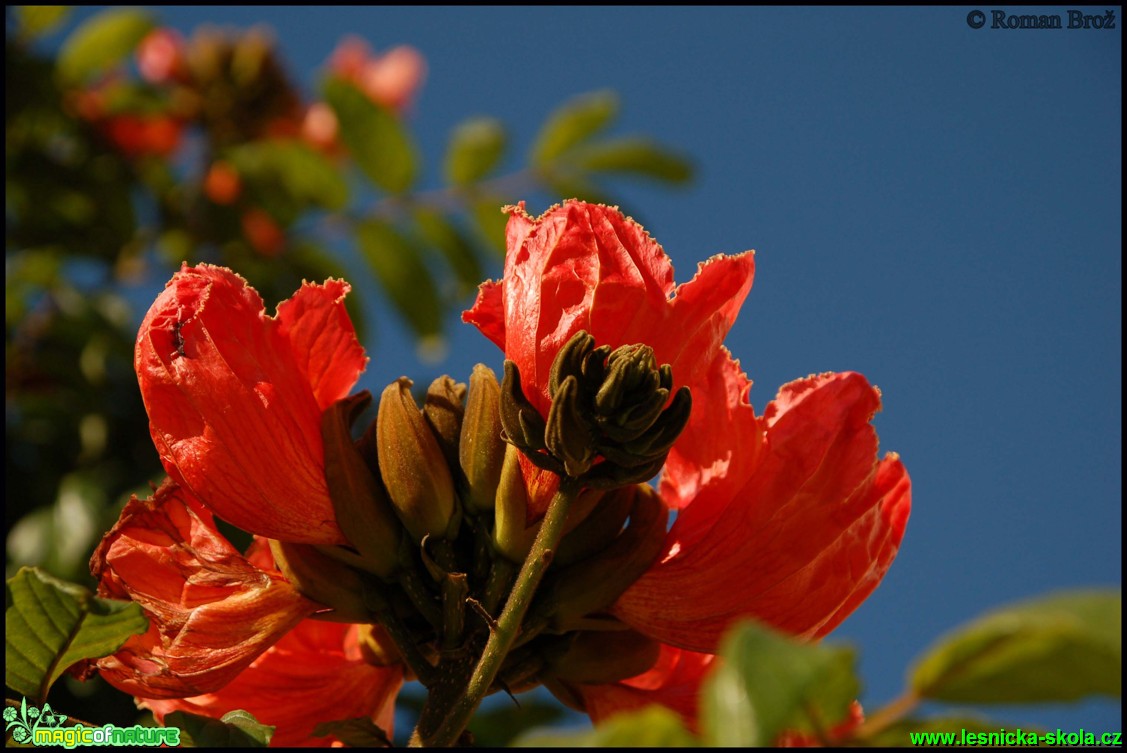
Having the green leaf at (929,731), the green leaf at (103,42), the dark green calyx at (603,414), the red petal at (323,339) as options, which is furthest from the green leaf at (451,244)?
the green leaf at (929,731)

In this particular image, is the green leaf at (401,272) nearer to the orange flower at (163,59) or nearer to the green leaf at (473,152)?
the green leaf at (473,152)

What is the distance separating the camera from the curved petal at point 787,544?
50.4 inches

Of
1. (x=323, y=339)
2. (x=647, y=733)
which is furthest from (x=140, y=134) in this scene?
(x=647, y=733)

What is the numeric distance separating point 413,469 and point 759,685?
688 millimetres

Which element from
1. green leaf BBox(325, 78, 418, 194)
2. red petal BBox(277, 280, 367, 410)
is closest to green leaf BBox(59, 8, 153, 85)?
green leaf BBox(325, 78, 418, 194)

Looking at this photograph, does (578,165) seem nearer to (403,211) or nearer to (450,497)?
(403,211)

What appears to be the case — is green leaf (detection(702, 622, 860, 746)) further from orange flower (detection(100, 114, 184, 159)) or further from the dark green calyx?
orange flower (detection(100, 114, 184, 159))

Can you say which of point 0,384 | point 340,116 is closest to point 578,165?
point 340,116

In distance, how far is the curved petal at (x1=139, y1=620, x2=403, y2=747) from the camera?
1.43 meters

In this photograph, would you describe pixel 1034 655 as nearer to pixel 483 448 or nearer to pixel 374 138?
pixel 483 448

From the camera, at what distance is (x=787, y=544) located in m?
1.27

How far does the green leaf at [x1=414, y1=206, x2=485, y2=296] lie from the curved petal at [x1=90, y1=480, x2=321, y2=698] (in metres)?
2.04

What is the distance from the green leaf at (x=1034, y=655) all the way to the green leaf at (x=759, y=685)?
0.28 ft

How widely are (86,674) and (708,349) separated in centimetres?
80
